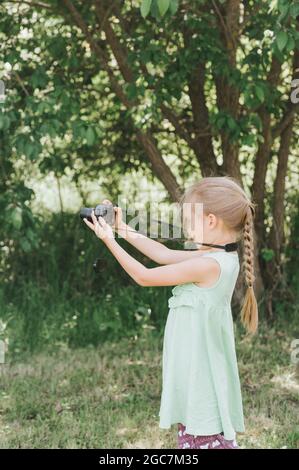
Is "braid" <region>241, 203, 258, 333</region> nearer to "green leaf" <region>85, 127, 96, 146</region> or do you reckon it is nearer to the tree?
the tree

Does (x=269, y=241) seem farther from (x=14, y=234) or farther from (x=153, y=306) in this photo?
(x=14, y=234)

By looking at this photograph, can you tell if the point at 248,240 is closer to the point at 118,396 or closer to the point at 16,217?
the point at 118,396

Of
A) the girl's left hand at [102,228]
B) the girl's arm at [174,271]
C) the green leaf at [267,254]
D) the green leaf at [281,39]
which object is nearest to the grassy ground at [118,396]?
the green leaf at [267,254]

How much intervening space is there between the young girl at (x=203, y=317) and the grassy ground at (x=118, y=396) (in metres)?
0.95

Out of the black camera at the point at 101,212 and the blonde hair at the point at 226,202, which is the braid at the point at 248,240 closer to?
the blonde hair at the point at 226,202

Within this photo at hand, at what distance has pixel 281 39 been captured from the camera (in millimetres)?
3385

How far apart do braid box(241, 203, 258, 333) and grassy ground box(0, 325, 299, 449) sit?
3.11 feet

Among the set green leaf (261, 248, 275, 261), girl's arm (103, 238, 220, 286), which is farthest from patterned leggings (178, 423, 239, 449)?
green leaf (261, 248, 275, 261)

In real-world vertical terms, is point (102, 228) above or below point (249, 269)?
above

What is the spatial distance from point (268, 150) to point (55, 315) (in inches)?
76.5

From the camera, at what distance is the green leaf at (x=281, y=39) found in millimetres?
3363

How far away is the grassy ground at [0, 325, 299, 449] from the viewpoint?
352cm

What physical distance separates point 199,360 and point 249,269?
0.41 meters

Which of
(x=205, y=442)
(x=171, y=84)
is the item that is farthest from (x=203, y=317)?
(x=171, y=84)
